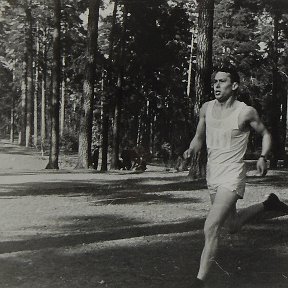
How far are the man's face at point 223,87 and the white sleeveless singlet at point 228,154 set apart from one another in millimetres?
176

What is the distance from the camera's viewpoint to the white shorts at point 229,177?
492 centimetres

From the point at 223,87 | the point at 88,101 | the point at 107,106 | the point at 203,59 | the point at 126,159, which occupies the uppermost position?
the point at 203,59

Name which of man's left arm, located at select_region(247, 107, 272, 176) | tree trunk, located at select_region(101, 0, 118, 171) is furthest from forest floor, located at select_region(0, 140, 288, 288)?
tree trunk, located at select_region(101, 0, 118, 171)

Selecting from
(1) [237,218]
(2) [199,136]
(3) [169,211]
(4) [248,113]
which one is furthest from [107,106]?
(4) [248,113]

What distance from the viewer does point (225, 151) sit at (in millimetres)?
5027

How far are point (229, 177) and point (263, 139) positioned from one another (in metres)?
0.50

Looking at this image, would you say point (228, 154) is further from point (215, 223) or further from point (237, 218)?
point (237, 218)

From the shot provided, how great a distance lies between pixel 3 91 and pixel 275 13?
53.7 meters

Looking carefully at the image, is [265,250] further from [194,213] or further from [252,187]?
[252,187]

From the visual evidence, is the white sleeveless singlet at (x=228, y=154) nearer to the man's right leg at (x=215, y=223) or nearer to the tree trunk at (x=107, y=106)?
the man's right leg at (x=215, y=223)

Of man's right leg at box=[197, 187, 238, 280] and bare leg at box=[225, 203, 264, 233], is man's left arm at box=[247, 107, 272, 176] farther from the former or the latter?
bare leg at box=[225, 203, 264, 233]

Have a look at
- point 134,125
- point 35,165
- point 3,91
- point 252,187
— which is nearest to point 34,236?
point 252,187

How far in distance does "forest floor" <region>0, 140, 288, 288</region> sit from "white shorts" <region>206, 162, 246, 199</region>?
0.99 metres

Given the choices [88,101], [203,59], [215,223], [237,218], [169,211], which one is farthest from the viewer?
[88,101]
